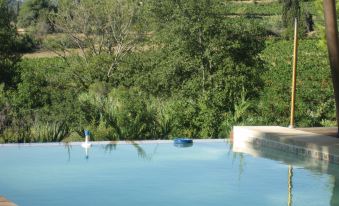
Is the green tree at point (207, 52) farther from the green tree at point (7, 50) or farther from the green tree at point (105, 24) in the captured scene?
the green tree at point (105, 24)

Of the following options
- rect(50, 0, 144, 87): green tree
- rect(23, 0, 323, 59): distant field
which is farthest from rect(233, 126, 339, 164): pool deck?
rect(23, 0, 323, 59): distant field

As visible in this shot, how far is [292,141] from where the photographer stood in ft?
34.1

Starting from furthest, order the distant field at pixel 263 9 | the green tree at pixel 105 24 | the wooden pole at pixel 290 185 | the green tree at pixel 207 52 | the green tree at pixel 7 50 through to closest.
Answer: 1. the distant field at pixel 263 9
2. the green tree at pixel 105 24
3. the green tree at pixel 7 50
4. the green tree at pixel 207 52
5. the wooden pole at pixel 290 185

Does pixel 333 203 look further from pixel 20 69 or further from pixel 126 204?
pixel 20 69

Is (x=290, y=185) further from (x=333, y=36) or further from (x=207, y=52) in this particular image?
(x=207, y=52)

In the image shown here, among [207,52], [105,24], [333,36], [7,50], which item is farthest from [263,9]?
[333,36]

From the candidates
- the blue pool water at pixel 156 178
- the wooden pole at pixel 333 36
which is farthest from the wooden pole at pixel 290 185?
the wooden pole at pixel 333 36

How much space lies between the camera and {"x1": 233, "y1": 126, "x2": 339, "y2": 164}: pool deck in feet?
31.8

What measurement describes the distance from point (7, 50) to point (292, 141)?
1109 centimetres

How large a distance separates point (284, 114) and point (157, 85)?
12.4 ft

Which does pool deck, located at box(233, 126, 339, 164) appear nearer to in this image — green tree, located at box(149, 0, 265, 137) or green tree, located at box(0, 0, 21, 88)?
green tree, located at box(149, 0, 265, 137)

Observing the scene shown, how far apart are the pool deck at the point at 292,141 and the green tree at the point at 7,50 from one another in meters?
8.22

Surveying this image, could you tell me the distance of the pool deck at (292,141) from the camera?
381 inches

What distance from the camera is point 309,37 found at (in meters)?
57.2
